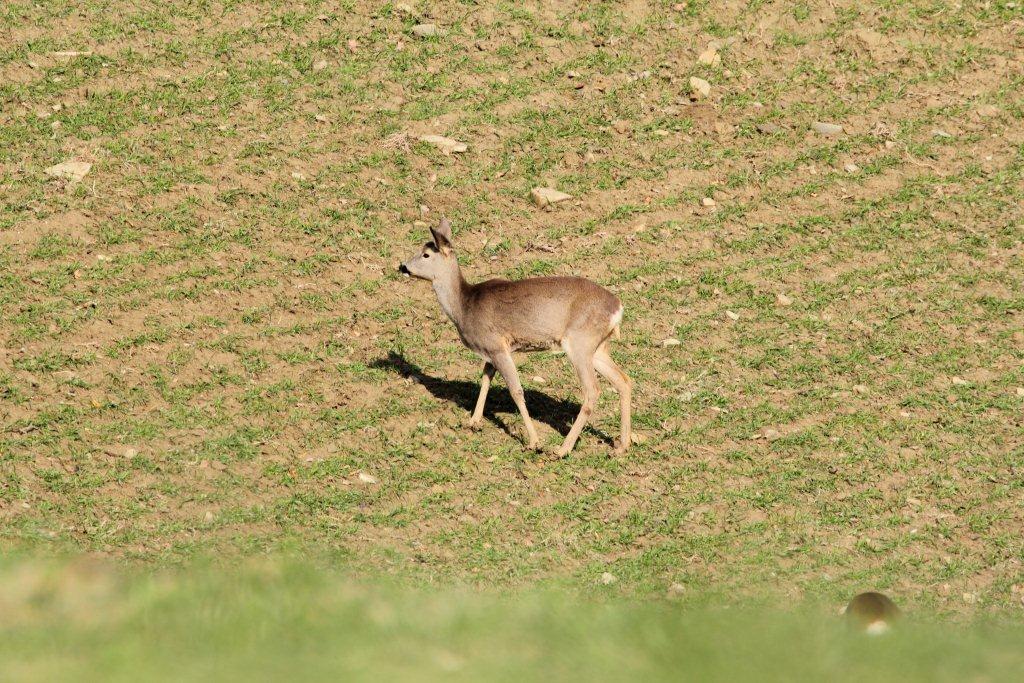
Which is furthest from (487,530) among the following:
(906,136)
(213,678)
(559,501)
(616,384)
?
(906,136)

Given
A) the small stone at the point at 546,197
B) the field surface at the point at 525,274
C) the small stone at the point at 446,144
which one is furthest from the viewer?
the small stone at the point at 446,144

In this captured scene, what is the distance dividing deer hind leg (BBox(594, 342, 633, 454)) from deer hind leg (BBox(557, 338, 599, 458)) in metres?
0.19

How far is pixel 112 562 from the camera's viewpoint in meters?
8.32

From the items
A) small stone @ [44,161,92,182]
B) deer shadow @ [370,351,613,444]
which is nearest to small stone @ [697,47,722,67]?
deer shadow @ [370,351,613,444]

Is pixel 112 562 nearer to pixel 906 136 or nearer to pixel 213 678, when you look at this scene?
pixel 213 678

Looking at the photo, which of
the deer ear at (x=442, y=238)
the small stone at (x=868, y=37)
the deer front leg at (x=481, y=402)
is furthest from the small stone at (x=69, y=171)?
the small stone at (x=868, y=37)

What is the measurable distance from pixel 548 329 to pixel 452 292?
112cm

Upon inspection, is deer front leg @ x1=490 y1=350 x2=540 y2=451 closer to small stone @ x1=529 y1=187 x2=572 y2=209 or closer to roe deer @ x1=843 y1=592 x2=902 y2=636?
roe deer @ x1=843 y1=592 x2=902 y2=636

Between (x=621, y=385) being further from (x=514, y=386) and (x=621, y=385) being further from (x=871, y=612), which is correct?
(x=871, y=612)

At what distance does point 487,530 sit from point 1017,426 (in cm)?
480

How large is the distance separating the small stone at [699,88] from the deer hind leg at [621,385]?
6.19 metres

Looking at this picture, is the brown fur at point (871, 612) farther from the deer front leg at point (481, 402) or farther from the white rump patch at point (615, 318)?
the deer front leg at point (481, 402)

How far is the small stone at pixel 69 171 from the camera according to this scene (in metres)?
13.6

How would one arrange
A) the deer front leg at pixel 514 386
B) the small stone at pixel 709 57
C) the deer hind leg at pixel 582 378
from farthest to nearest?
the small stone at pixel 709 57 < the deer front leg at pixel 514 386 < the deer hind leg at pixel 582 378
